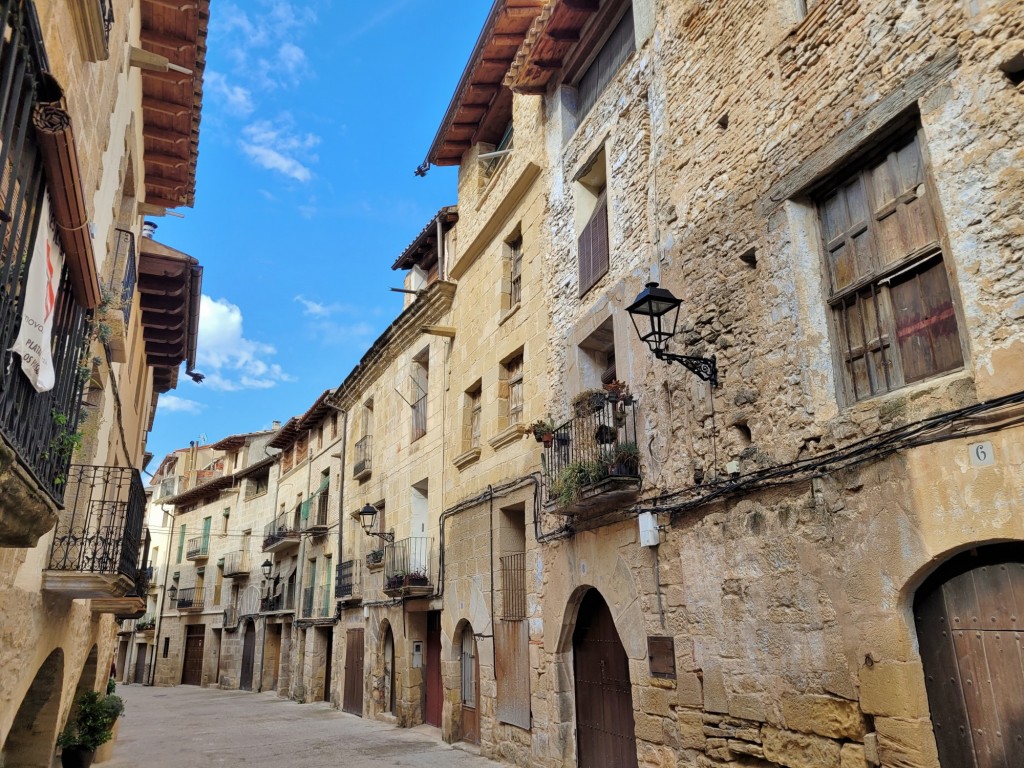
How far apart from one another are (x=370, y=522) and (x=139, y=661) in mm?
28446

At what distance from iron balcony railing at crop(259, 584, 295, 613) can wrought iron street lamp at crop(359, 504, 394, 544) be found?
26.9 ft

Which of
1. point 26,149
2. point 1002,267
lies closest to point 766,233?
point 1002,267

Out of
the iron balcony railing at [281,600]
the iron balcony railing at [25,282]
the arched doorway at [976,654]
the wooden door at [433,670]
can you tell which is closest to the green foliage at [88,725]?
the wooden door at [433,670]

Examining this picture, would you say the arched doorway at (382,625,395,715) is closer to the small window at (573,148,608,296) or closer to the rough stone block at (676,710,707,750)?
the small window at (573,148,608,296)

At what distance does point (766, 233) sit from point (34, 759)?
923 centimetres

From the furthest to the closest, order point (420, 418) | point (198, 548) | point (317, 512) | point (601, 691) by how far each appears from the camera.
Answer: point (198, 548), point (317, 512), point (420, 418), point (601, 691)

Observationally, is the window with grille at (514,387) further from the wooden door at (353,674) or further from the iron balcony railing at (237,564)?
the iron balcony railing at (237,564)

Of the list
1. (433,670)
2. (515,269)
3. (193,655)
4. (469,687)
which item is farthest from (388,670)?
(193,655)

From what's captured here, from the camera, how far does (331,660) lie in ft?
69.8

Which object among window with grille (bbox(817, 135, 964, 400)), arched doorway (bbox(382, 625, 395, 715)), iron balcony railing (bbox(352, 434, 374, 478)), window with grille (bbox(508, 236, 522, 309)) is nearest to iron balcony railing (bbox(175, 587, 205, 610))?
iron balcony railing (bbox(352, 434, 374, 478))

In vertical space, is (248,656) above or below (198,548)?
below

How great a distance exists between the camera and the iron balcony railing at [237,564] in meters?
30.2

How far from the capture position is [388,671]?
52.0 ft

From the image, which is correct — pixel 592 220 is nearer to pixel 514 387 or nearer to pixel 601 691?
pixel 514 387
